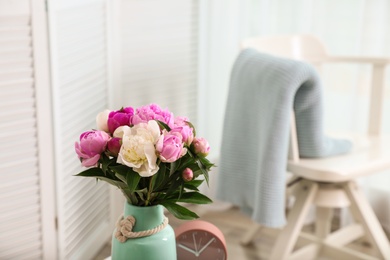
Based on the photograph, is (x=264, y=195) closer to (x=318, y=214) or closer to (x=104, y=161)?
(x=318, y=214)

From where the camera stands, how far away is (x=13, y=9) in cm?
179

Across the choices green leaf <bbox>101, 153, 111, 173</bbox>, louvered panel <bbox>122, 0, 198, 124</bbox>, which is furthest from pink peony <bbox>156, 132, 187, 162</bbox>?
louvered panel <bbox>122, 0, 198, 124</bbox>

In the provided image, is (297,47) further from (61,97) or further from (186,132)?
(186,132)

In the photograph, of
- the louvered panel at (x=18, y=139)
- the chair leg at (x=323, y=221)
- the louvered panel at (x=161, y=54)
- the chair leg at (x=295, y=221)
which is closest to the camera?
the louvered panel at (x=18, y=139)

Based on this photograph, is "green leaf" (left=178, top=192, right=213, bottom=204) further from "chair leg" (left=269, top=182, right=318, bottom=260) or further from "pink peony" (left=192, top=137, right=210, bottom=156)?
"chair leg" (left=269, top=182, right=318, bottom=260)

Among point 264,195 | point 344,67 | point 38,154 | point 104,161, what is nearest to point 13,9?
point 38,154

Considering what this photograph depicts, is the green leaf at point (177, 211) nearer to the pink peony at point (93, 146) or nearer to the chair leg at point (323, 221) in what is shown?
the pink peony at point (93, 146)

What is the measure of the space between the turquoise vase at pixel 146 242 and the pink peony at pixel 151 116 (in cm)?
17

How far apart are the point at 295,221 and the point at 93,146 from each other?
1.19m

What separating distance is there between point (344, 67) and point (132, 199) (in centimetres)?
163

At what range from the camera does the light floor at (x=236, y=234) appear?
249cm

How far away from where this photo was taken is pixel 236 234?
8.86ft

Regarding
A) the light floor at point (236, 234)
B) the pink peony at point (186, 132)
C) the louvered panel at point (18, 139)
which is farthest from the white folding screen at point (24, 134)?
the pink peony at point (186, 132)

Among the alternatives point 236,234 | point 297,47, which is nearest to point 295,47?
point 297,47
